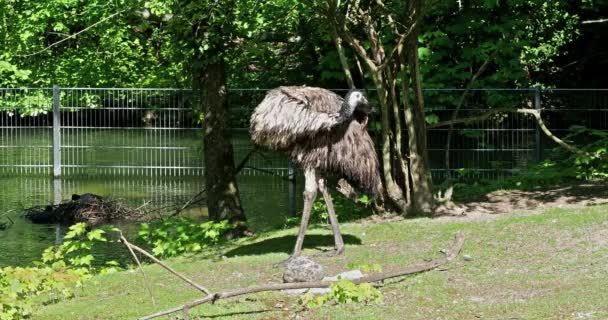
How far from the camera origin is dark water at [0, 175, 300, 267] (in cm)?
1605

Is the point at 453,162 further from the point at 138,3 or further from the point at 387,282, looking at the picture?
the point at 387,282

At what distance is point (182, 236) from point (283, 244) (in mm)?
1505

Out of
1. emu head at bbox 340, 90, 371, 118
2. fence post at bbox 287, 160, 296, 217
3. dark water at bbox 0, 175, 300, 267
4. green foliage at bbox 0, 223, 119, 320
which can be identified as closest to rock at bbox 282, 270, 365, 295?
emu head at bbox 340, 90, 371, 118

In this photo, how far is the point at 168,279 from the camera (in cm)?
1047

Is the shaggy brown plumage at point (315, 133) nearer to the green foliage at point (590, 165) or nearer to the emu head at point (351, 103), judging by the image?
→ the emu head at point (351, 103)

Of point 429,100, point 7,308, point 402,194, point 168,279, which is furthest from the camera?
point 429,100

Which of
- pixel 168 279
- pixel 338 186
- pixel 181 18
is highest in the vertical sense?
pixel 181 18

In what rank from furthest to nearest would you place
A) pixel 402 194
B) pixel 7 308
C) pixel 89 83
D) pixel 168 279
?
1. pixel 89 83
2. pixel 402 194
3. pixel 168 279
4. pixel 7 308

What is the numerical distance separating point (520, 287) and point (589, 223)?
2.23 m

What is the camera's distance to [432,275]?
9.52 metres

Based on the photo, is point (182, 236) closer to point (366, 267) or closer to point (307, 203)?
point (307, 203)

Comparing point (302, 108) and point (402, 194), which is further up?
point (302, 108)

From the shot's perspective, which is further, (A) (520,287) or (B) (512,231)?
(B) (512,231)

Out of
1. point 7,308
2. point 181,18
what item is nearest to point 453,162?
point 181,18
